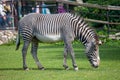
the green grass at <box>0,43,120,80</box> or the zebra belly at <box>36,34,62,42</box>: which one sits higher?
the zebra belly at <box>36,34,62,42</box>

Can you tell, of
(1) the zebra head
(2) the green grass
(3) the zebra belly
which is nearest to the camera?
(2) the green grass

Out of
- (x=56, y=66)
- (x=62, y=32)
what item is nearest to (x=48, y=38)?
(x=62, y=32)

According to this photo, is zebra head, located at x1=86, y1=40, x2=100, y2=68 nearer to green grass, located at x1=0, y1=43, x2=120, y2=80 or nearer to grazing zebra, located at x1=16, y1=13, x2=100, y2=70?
grazing zebra, located at x1=16, y1=13, x2=100, y2=70

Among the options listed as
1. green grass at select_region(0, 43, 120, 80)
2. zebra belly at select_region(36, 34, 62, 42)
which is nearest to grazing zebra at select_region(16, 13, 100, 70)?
zebra belly at select_region(36, 34, 62, 42)

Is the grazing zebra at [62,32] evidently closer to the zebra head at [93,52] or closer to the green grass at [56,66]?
the zebra head at [93,52]

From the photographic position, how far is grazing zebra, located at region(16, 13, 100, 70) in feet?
59.6

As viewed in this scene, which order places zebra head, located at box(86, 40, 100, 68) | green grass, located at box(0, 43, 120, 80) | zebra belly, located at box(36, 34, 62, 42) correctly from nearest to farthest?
green grass, located at box(0, 43, 120, 80) < zebra head, located at box(86, 40, 100, 68) < zebra belly, located at box(36, 34, 62, 42)

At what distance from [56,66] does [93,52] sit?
1539 mm

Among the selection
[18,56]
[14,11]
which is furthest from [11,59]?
[14,11]

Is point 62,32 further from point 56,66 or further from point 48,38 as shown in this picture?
point 56,66

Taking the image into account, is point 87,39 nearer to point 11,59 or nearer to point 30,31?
point 30,31

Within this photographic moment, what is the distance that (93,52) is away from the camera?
18203 millimetres

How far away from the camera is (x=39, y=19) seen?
18.9m

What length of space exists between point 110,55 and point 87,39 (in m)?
4.50
